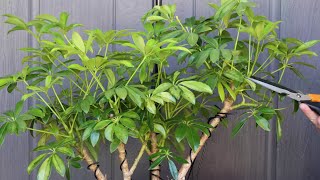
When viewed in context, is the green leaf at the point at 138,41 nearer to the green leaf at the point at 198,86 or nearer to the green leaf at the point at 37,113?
the green leaf at the point at 198,86

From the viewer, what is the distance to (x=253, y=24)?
3.64ft

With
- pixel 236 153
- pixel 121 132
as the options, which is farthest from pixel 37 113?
pixel 236 153

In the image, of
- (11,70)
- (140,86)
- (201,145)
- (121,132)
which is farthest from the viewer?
(11,70)

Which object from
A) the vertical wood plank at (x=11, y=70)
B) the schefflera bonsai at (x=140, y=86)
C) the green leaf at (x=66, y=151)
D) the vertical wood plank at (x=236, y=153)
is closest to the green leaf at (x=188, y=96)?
the schefflera bonsai at (x=140, y=86)

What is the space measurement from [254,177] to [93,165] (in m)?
0.62

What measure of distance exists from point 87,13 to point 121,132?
0.69m

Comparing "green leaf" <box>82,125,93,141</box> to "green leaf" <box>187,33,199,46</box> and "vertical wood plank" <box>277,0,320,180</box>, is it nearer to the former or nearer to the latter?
"green leaf" <box>187,33,199,46</box>

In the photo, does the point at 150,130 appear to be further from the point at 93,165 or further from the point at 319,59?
the point at 319,59

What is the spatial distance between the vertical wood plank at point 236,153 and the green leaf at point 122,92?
2.08 ft

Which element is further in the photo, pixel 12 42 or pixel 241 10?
pixel 12 42

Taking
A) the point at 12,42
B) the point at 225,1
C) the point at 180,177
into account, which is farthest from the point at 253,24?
the point at 12,42

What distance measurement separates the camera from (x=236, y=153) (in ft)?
5.05

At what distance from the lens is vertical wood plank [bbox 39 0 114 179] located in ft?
4.98

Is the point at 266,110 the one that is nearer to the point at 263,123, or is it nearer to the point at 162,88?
the point at 263,123
